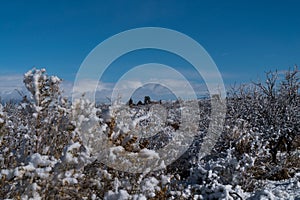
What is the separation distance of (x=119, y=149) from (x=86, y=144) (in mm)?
398

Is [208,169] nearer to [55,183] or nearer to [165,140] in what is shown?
[165,140]

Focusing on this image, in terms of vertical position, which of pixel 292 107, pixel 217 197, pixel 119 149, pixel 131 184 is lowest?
pixel 217 197

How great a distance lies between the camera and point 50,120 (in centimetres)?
445

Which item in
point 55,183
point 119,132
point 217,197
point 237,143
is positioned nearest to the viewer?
point 55,183

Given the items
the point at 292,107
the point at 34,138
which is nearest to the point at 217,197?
the point at 34,138

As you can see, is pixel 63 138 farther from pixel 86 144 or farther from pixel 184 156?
pixel 184 156

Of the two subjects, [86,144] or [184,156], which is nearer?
[86,144]

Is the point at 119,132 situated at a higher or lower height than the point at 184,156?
higher

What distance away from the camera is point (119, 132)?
4207 mm

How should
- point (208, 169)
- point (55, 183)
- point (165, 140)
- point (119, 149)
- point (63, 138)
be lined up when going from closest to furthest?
point (55, 183) → point (119, 149) → point (63, 138) → point (208, 169) → point (165, 140)

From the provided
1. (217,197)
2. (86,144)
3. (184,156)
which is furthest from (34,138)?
(184,156)

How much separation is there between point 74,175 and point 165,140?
Result: 8.47 m

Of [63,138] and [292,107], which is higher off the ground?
[292,107]

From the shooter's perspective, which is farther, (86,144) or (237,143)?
(237,143)
